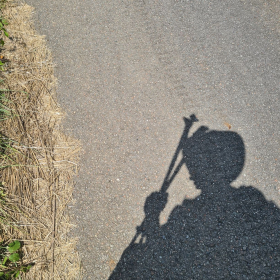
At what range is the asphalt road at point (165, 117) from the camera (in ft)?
7.78

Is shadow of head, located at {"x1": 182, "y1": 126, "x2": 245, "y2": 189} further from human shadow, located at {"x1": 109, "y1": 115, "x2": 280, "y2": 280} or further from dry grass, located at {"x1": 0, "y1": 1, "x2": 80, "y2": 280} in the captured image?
dry grass, located at {"x1": 0, "y1": 1, "x2": 80, "y2": 280}

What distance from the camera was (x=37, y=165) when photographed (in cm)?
268

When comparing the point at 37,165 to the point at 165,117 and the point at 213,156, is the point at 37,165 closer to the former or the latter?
the point at 165,117

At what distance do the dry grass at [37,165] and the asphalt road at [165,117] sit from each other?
6.6 inches

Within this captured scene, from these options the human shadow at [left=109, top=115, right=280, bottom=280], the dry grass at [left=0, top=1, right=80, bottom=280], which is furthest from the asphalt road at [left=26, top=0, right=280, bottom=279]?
the dry grass at [left=0, top=1, right=80, bottom=280]

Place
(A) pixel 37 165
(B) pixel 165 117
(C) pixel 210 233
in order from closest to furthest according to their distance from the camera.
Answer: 1. (C) pixel 210 233
2. (A) pixel 37 165
3. (B) pixel 165 117

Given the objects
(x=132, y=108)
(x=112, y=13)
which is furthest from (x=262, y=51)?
(x=112, y=13)

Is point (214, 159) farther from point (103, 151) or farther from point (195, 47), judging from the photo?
point (195, 47)

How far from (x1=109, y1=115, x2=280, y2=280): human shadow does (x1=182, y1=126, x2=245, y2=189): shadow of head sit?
11 millimetres

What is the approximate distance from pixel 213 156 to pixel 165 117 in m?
0.76

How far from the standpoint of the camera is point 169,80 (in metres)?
3.09

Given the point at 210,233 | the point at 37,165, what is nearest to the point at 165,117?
the point at 210,233

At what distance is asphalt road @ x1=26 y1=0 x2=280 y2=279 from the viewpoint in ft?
7.78

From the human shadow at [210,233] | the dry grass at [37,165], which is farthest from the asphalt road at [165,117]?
the dry grass at [37,165]
